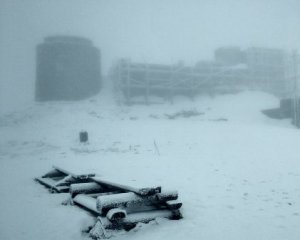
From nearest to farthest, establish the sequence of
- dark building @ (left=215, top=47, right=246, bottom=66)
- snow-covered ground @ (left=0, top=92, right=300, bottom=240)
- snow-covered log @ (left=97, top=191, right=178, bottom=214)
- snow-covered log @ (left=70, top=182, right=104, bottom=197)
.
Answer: snow-covered log @ (left=97, top=191, right=178, bottom=214), snow-covered ground @ (left=0, top=92, right=300, bottom=240), snow-covered log @ (left=70, top=182, right=104, bottom=197), dark building @ (left=215, top=47, right=246, bottom=66)

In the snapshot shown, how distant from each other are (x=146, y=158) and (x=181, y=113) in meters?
12.8

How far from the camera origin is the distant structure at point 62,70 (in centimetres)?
2848

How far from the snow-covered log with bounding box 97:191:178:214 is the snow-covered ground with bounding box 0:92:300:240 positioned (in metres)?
0.30

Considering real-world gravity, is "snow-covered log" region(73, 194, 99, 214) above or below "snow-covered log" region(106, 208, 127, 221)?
below

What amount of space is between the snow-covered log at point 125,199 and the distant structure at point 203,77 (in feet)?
70.9

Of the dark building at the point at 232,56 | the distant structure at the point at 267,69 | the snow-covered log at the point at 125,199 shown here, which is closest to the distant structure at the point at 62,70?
the dark building at the point at 232,56

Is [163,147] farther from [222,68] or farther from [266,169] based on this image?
[222,68]

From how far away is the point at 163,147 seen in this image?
1461 centimetres

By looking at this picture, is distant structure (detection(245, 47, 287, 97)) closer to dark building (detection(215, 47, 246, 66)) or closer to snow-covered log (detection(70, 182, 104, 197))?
dark building (detection(215, 47, 246, 66))

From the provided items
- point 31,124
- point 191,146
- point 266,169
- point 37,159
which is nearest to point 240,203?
point 266,169

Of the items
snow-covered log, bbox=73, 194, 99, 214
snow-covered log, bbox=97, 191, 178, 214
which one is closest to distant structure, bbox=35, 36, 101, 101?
snow-covered log, bbox=73, 194, 99, 214

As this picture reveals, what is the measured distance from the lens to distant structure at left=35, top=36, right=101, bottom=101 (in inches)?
1121

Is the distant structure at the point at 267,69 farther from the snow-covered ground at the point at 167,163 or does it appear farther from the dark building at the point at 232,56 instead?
the snow-covered ground at the point at 167,163

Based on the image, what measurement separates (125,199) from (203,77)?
84.9ft
